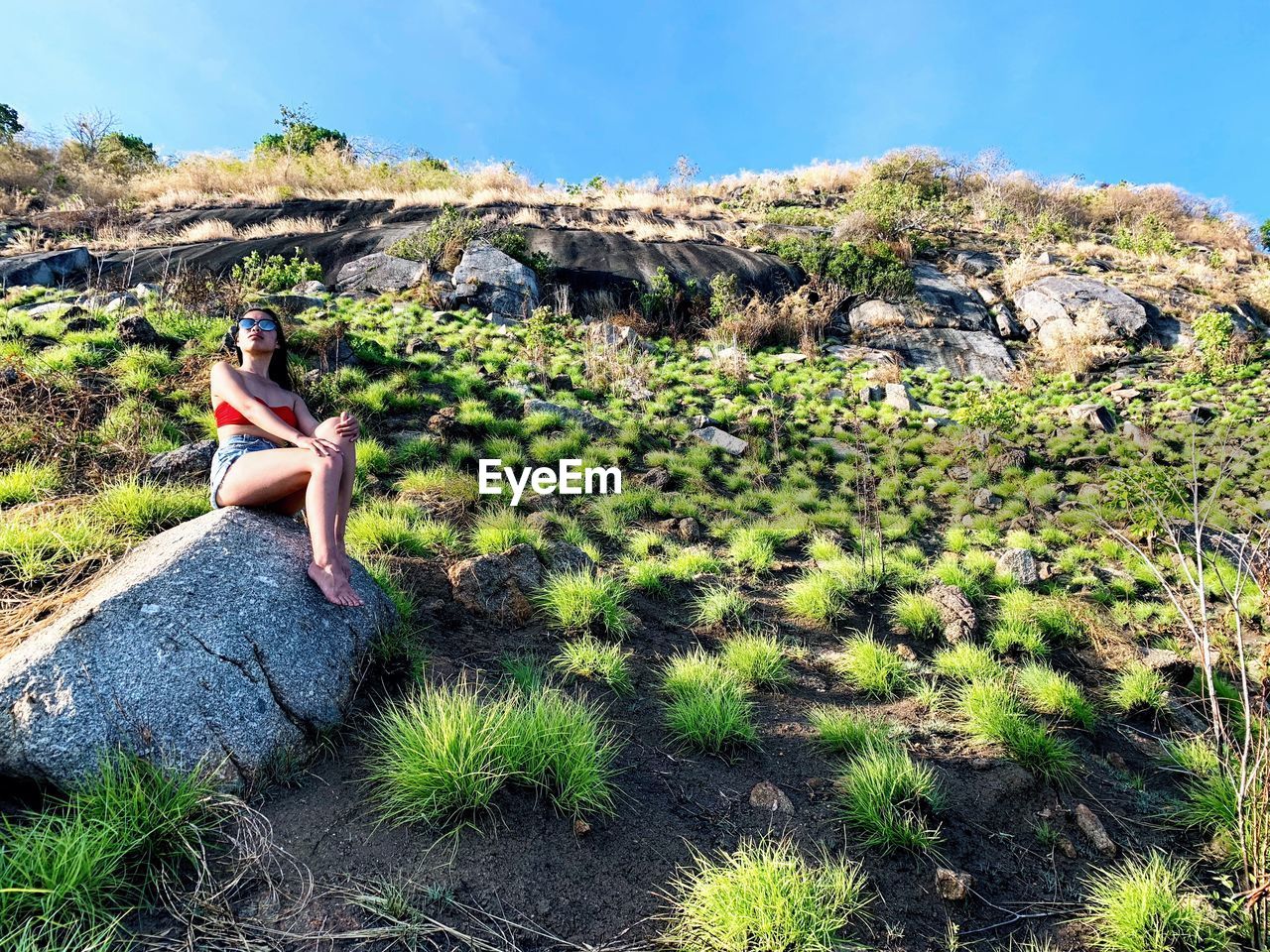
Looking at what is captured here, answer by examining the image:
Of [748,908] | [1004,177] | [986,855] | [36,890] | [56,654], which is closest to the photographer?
[36,890]

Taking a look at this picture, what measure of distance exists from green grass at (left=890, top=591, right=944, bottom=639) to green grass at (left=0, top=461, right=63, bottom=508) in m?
6.49

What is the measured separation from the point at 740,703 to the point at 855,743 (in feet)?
2.13

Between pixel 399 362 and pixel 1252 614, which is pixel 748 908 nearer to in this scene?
pixel 1252 614

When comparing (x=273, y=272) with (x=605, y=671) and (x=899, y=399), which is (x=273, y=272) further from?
(x=899, y=399)

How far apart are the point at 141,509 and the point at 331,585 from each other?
1983 millimetres

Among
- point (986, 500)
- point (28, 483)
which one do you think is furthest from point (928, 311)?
point (28, 483)

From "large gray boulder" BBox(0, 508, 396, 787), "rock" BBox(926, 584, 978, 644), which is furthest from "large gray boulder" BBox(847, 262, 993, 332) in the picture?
"large gray boulder" BBox(0, 508, 396, 787)

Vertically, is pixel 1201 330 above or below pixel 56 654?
above

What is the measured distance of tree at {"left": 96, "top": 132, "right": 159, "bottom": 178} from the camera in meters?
25.2

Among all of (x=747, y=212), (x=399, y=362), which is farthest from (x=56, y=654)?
(x=747, y=212)

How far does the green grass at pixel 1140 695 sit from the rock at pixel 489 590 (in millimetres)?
4207

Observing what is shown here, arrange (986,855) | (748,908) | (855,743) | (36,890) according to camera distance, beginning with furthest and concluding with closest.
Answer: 1. (855,743)
2. (986,855)
3. (748,908)
4. (36,890)

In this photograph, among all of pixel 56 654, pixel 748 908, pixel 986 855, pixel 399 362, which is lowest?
pixel 986 855

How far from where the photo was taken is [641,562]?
579 centimetres
